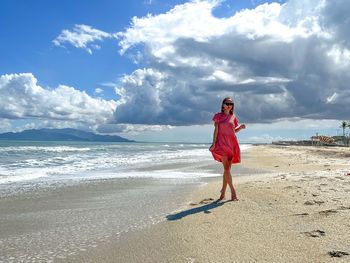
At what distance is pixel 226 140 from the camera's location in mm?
8453

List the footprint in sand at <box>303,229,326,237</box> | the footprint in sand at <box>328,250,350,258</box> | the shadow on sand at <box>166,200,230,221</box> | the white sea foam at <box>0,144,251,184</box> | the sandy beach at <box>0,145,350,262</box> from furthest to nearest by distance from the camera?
the white sea foam at <box>0,144,251,184</box>
the shadow on sand at <box>166,200,230,221</box>
the footprint in sand at <box>303,229,326,237</box>
the sandy beach at <box>0,145,350,262</box>
the footprint in sand at <box>328,250,350,258</box>

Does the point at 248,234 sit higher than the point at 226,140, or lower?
lower

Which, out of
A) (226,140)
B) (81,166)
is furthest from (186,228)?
(81,166)

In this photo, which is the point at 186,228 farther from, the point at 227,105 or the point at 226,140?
the point at 227,105

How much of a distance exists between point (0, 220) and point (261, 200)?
4904mm

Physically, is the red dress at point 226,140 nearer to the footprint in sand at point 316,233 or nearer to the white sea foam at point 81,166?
the footprint in sand at point 316,233

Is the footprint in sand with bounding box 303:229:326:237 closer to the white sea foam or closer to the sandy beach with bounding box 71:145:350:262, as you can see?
the sandy beach with bounding box 71:145:350:262

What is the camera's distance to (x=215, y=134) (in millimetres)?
8516

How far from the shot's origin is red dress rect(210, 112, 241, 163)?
8.45 m

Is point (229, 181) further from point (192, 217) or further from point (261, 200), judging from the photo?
point (192, 217)

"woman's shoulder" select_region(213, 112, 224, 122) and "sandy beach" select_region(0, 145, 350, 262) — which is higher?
"woman's shoulder" select_region(213, 112, 224, 122)

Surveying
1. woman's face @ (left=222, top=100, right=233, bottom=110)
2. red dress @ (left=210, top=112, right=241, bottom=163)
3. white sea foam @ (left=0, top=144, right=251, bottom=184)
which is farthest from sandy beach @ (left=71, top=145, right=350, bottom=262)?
white sea foam @ (left=0, top=144, right=251, bottom=184)

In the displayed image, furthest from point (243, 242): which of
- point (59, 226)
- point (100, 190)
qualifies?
point (100, 190)

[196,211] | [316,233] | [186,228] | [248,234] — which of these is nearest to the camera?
[316,233]
